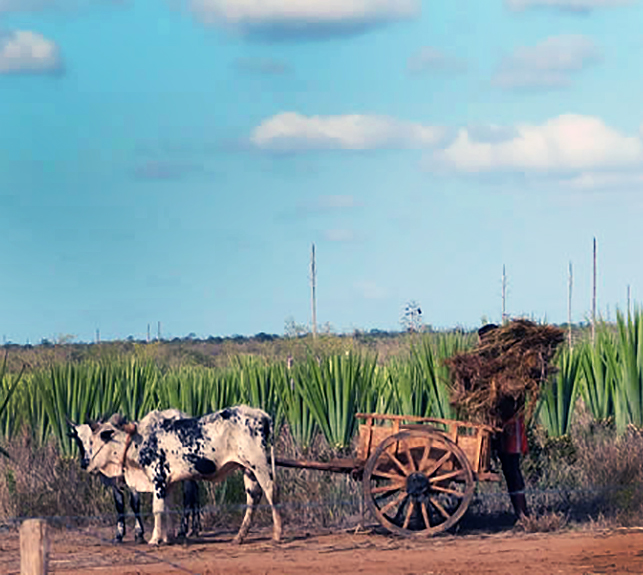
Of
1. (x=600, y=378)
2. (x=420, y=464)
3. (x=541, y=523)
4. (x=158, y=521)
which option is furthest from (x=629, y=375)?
(x=158, y=521)

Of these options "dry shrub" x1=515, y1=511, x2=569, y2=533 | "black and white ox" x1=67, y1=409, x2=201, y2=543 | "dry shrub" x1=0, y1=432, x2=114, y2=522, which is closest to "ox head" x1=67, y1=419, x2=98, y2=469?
"black and white ox" x1=67, y1=409, x2=201, y2=543

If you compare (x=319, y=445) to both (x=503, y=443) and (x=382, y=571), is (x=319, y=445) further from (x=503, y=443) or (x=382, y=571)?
(x=382, y=571)

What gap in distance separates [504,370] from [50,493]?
21.0 ft

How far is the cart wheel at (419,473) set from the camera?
550 inches

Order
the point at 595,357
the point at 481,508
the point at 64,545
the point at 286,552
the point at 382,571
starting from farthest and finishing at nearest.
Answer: the point at 595,357 → the point at 481,508 → the point at 64,545 → the point at 286,552 → the point at 382,571

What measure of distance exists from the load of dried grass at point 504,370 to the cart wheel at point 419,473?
1.83 feet

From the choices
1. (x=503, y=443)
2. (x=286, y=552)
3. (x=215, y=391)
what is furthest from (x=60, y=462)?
(x=503, y=443)

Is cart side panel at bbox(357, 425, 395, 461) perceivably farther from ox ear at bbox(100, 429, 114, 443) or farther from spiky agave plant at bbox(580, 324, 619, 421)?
spiky agave plant at bbox(580, 324, 619, 421)

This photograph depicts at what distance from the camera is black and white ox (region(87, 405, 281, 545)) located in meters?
14.3

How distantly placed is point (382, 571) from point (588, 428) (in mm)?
6296

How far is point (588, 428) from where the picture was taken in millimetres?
17859

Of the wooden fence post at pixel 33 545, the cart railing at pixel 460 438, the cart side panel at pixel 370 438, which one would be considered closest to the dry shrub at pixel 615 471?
the cart railing at pixel 460 438

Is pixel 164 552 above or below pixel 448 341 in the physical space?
below

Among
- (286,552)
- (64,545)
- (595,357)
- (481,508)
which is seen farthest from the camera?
(595,357)
